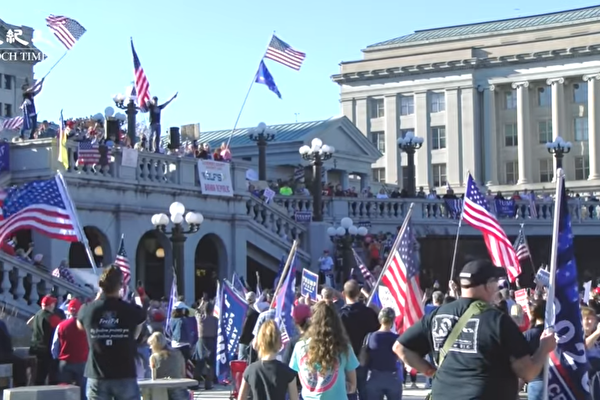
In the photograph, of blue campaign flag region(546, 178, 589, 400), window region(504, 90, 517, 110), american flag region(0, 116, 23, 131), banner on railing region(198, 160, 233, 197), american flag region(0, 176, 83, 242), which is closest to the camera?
blue campaign flag region(546, 178, 589, 400)

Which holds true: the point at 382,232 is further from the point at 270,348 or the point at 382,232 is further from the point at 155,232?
the point at 270,348

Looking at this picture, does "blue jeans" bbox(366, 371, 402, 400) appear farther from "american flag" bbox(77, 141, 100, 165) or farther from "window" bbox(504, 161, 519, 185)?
"window" bbox(504, 161, 519, 185)

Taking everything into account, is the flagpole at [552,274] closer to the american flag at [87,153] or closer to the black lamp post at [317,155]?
the american flag at [87,153]

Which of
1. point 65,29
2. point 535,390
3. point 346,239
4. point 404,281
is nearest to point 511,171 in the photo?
point 346,239

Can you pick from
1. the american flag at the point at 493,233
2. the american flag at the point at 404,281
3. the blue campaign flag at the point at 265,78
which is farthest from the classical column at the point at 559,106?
the american flag at the point at 404,281

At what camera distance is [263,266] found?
3925cm

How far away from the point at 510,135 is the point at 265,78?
51.8 meters

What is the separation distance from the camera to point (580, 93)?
8975 centimetres

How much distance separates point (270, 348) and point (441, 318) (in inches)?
98.1

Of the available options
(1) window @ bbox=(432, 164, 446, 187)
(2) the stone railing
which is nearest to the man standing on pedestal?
(2) the stone railing

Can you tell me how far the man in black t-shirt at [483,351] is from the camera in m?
8.38

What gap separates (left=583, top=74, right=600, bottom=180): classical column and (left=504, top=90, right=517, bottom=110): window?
514cm

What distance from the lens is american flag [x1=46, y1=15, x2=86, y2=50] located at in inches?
1416

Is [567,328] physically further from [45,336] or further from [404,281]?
[45,336]
